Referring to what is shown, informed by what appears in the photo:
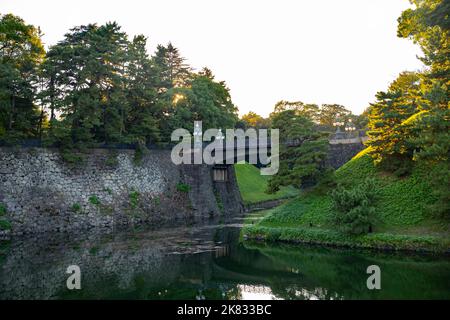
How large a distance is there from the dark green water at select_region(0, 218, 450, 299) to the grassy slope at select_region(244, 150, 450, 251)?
1.60 metres

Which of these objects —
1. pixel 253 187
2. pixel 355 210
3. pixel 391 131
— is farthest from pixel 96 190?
pixel 253 187

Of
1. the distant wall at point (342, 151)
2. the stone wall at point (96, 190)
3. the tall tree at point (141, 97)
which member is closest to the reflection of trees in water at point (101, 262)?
the stone wall at point (96, 190)

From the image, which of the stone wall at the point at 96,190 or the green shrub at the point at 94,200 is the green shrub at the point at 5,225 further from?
the green shrub at the point at 94,200

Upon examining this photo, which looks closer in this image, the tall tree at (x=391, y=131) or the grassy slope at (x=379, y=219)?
the grassy slope at (x=379, y=219)

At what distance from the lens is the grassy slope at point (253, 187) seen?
71.1 meters

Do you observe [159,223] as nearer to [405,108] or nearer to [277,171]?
[277,171]

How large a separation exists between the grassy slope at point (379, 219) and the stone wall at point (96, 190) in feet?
57.6

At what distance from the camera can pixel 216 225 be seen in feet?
147

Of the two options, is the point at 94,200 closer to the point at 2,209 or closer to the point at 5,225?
the point at 2,209

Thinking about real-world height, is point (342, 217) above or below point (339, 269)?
above

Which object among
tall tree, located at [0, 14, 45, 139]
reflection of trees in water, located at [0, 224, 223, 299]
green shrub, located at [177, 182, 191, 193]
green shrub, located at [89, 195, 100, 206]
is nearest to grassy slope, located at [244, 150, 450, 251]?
reflection of trees in water, located at [0, 224, 223, 299]

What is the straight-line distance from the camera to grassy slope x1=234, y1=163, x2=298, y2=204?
71113mm

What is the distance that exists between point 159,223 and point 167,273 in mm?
23523
